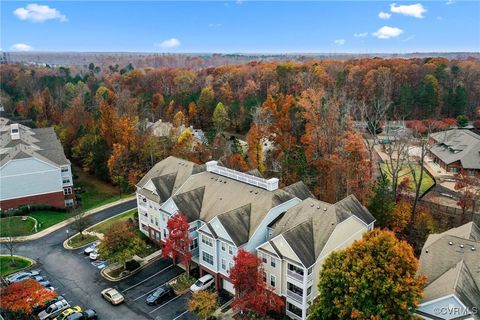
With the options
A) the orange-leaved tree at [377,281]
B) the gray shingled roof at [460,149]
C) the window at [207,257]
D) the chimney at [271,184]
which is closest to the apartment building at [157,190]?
the window at [207,257]

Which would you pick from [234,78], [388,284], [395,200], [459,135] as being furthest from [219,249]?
[234,78]

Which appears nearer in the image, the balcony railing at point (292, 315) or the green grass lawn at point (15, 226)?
the balcony railing at point (292, 315)

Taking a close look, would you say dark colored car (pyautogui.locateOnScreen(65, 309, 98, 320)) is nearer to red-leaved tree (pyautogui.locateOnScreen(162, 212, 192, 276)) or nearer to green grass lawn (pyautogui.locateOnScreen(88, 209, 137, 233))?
red-leaved tree (pyautogui.locateOnScreen(162, 212, 192, 276))

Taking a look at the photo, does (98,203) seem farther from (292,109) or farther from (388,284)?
(388,284)

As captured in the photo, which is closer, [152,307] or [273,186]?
[152,307]

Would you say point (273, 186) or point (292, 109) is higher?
point (292, 109)

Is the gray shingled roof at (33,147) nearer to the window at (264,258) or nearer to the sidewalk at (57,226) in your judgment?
the sidewalk at (57,226)
